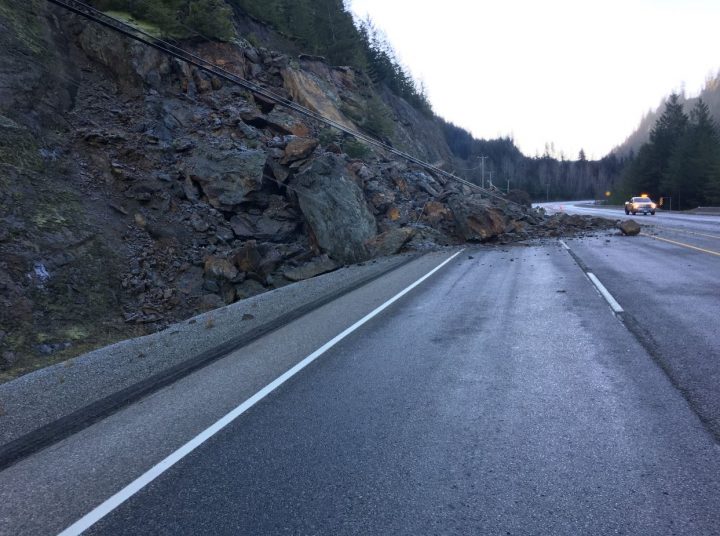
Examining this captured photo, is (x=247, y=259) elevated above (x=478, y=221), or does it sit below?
below

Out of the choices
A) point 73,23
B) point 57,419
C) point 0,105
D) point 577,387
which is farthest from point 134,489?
point 73,23

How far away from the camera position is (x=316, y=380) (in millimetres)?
5426

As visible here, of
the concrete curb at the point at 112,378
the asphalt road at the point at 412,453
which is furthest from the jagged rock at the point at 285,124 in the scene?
the asphalt road at the point at 412,453

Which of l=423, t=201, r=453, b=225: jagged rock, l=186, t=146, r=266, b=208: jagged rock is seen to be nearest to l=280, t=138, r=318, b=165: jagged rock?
l=186, t=146, r=266, b=208: jagged rock

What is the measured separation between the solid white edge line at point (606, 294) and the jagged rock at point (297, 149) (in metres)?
11.7

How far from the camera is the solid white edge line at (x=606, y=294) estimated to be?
8.12 meters

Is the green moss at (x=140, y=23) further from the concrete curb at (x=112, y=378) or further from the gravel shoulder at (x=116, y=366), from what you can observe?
the concrete curb at (x=112, y=378)

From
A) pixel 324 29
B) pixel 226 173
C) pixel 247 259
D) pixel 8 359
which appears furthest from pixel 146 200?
pixel 324 29

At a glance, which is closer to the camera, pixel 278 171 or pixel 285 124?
pixel 278 171

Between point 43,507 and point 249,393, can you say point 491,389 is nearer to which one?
point 249,393

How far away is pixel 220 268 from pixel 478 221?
13.2m

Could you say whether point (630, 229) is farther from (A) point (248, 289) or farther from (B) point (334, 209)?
(A) point (248, 289)

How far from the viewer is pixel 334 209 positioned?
17.0m

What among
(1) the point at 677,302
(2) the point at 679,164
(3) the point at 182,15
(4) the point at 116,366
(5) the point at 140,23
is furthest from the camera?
(2) the point at 679,164
